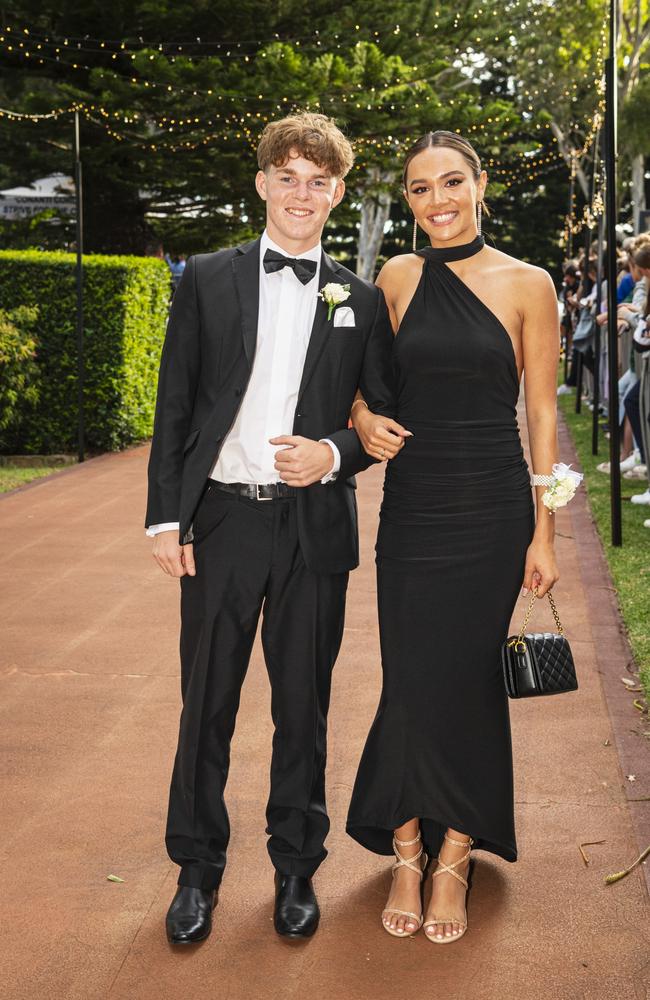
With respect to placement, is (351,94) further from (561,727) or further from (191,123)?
(561,727)

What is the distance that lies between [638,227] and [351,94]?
4.79 meters

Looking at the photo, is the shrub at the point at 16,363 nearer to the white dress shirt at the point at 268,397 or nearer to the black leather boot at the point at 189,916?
the white dress shirt at the point at 268,397

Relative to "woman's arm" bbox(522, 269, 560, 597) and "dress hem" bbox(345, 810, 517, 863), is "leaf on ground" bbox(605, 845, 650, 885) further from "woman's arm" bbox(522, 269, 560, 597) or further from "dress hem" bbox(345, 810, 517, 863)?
"woman's arm" bbox(522, 269, 560, 597)

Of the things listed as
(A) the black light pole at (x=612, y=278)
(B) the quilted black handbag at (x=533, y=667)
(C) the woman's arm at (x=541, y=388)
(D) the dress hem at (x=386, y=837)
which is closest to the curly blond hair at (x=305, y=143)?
(C) the woman's arm at (x=541, y=388)

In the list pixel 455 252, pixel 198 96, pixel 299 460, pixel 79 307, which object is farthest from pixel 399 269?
pixel 198 96

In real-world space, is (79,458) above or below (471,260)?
below

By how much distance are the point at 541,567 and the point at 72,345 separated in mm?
10205

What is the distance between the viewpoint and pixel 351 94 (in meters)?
17.4

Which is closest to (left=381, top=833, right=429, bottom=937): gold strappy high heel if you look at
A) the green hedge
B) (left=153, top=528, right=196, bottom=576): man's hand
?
(left=153, top=528, right=196, bottom=576): man's hand

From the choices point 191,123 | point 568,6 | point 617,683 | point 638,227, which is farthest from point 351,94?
point 568,6

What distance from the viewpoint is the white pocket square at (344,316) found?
123 inches

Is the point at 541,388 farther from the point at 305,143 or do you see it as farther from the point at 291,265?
the point at 305,143

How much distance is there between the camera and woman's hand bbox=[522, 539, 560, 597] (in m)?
3.26

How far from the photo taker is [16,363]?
12188mm
